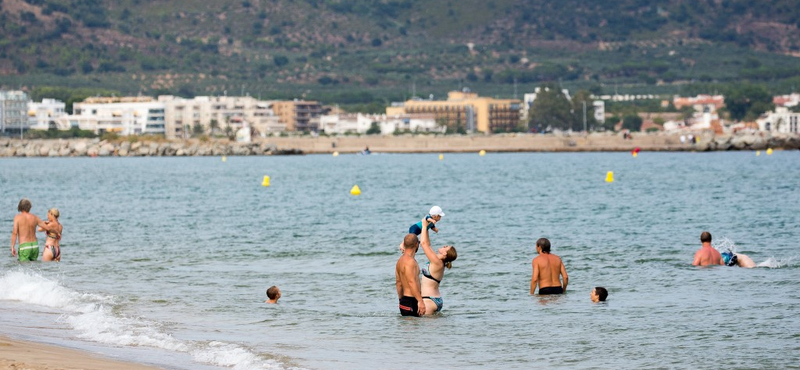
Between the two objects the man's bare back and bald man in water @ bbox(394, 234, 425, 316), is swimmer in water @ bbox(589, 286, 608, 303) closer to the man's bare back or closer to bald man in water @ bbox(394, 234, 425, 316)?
bald man in water @ bbox(394, 234, 425, 316)

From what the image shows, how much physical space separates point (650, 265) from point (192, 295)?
10247 millimetres

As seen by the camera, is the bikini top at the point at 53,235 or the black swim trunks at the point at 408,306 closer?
the black swim trunks at the point at 408,306

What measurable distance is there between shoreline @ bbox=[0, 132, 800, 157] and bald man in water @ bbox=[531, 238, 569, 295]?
144 metres

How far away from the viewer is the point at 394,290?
2400 centimetres

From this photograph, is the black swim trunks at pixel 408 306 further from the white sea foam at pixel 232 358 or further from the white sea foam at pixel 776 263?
the white sea foam at pixel 776 263

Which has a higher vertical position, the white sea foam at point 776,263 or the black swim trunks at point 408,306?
the black swim trunks at point 408,306

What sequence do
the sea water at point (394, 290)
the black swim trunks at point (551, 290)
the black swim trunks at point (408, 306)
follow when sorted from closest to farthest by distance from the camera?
1. the sea water at point (394, 290)
2. the black swim trunks at point (408, 306)
3. the black swim trunks at point (551, 290)

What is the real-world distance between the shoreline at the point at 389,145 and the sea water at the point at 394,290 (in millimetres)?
114561

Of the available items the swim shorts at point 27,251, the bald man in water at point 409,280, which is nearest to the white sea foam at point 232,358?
the bald man in water at point 409,280

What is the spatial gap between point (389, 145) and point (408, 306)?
167965 millimetres

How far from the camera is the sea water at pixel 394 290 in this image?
57.3ft

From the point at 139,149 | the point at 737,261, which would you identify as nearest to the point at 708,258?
the point at 737,261

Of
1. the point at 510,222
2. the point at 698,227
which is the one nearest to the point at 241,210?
the point at 510,222

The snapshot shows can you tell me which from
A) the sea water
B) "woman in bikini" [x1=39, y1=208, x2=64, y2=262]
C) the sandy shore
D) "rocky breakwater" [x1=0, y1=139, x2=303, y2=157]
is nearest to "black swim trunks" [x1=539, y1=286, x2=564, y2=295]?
the sea water
